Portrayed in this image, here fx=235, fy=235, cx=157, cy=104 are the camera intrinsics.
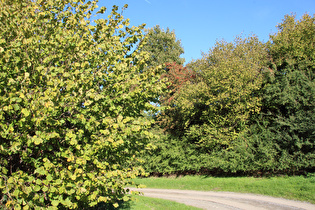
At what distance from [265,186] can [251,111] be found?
26.8 ft

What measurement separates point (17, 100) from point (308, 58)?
801 inches

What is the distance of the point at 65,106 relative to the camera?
4.50 m

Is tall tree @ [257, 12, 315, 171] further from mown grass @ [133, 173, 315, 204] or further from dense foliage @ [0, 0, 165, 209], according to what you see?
dense foliage @ [0, 0, 165, 209]

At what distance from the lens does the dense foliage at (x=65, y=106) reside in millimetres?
4117

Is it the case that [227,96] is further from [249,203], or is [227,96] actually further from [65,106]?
[65,106]

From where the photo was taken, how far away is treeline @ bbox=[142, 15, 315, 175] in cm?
A: 1662

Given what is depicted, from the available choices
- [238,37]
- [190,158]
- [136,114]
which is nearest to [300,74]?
[238,37]

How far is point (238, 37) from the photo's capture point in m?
24.6

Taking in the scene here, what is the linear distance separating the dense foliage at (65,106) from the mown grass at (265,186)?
1109cm

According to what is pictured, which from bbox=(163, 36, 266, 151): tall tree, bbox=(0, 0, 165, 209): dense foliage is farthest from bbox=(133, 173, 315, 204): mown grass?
bbox=(0, 0, 165, 209): dense foliage

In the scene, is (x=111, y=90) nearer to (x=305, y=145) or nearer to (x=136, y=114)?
(x=136, y=114)

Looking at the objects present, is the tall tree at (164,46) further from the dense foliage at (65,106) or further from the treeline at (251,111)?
the dense foliage at (65,106)

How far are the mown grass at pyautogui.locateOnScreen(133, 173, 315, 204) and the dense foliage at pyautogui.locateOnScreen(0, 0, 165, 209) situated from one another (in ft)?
36.4

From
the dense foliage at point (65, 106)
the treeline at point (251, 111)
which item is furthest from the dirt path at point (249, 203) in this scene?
the dense foliage at point (65, 106)
